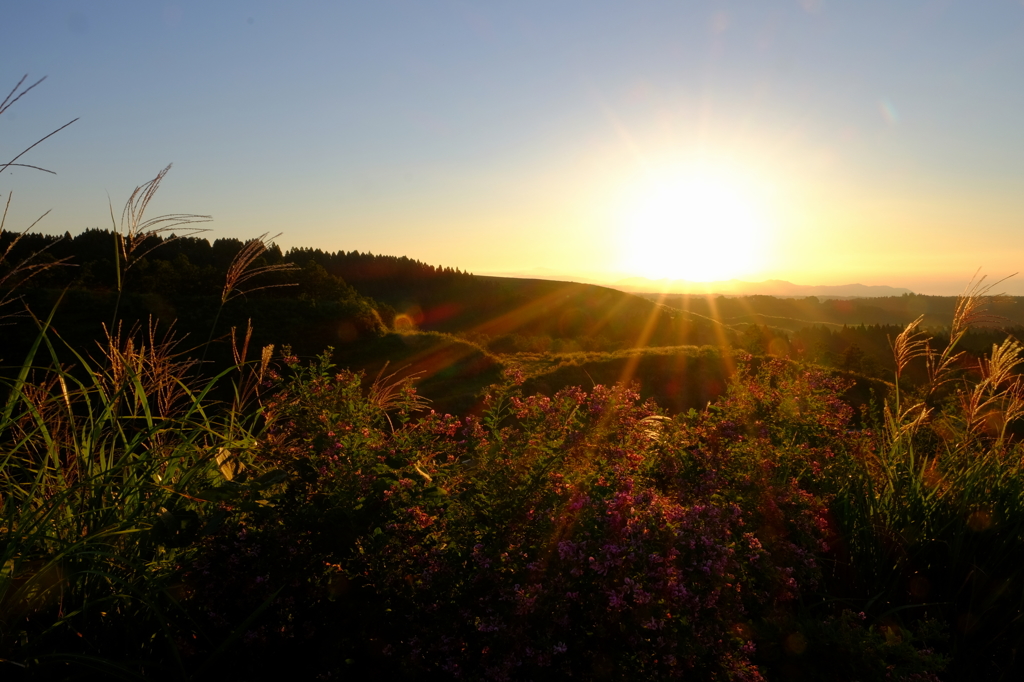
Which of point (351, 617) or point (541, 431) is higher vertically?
point (541, 431)

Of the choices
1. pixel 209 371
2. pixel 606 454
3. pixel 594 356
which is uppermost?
pixel 606 454

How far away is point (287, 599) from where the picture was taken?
200 centimetres

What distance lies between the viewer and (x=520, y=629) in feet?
6.07

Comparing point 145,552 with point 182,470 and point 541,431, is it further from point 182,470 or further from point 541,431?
point 541,431

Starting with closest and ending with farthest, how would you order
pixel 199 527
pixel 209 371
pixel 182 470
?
pixel 199 527 < pixel 182 470 < pixel 209 371

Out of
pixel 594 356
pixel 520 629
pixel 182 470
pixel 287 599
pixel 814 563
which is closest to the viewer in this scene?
pixel 520 629

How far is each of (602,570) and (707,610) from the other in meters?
0.39

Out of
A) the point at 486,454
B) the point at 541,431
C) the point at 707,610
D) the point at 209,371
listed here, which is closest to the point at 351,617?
the point at 486,454

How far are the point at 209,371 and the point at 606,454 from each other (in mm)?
15897

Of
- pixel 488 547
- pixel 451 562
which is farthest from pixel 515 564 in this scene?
pixel 451 562

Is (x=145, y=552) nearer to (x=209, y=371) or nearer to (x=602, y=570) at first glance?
(x=602, y=570)

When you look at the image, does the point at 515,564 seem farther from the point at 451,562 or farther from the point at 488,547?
the point at 451,562

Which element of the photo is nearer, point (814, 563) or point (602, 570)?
point (602, 570)

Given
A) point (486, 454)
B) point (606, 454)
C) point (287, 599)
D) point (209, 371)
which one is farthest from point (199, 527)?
point (209, 371)
